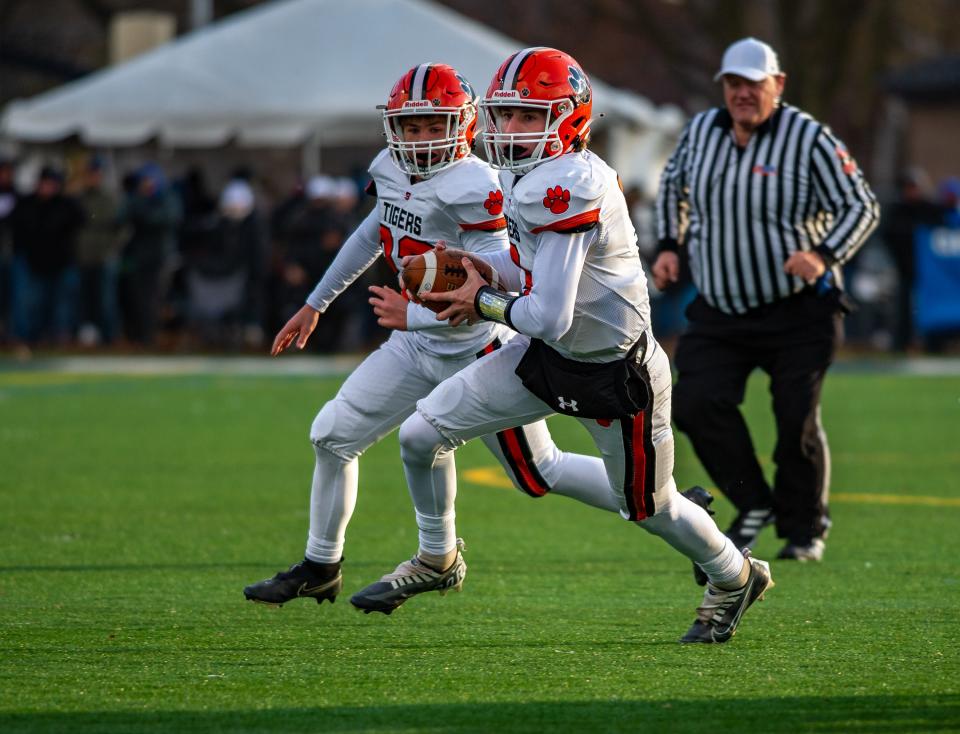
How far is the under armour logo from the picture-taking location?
522 cm

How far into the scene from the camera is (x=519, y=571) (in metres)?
6.76

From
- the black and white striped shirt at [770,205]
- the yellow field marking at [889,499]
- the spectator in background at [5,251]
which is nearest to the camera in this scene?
the black and white striped shirt at [770,205]

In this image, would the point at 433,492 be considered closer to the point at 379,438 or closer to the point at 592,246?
the point at 379,438

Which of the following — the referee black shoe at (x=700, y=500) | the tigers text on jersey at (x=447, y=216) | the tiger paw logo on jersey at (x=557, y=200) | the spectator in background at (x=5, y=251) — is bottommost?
the spectator in background at (x=5, y=251)

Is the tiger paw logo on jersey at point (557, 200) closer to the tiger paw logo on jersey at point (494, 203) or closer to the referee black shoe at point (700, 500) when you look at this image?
the tiger paw logo on jersey at point (494, 203)

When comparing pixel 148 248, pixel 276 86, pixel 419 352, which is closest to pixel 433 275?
pixel 419 352

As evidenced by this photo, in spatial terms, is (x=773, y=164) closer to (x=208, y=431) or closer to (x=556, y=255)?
(x=556, y=255)

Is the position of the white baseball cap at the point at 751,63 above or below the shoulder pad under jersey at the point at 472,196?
above

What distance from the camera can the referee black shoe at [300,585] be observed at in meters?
5.81

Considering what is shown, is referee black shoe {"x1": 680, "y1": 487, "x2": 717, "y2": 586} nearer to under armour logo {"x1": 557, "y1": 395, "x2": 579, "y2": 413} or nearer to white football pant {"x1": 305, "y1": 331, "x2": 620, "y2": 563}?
white football pant {"x1": 305, "y1": 331, "x2": 620, "y2": 563}

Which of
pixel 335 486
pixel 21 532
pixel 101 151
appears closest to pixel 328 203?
pixel 101 151

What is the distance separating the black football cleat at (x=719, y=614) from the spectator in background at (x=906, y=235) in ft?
44.2

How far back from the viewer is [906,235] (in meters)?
18.4

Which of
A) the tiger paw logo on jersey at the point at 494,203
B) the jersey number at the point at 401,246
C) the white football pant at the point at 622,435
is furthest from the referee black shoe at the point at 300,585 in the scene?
the tiger paw logo on jersey at the point at 494,203
